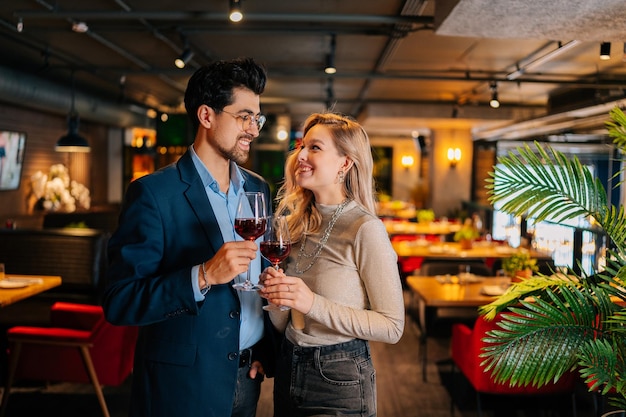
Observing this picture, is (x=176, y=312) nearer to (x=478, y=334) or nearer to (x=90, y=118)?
(x=478, y=334)

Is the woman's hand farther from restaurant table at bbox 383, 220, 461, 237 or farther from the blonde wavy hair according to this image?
restaurant table at bbox 383, 220, 461, 237

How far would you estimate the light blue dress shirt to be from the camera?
2.01 meters

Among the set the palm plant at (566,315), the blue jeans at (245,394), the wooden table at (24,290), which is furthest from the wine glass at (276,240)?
the wooden table at (24,290)

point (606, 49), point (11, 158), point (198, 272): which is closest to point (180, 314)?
point (198, 272)

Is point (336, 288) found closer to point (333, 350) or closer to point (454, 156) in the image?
point (333, 350)

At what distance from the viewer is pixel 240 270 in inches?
64.3

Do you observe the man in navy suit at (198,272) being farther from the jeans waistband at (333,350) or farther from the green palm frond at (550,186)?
the green palm frond at (550,186)

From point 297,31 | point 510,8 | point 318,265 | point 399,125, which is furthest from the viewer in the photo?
point 399,125

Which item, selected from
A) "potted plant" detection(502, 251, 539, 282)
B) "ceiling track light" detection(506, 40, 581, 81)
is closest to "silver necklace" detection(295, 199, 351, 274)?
"potted plant" detection(502, 251, 539, 282)

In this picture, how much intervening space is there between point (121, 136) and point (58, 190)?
4433 mm

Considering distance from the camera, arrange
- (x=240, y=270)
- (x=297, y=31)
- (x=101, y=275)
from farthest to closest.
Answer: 1. (x=297, y=31)
2. (x=101, y=275)
3. (x=240, y=270)

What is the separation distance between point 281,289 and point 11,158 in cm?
951

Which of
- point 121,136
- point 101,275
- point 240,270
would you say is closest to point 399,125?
point 121,136

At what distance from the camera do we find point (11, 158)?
9.81m
